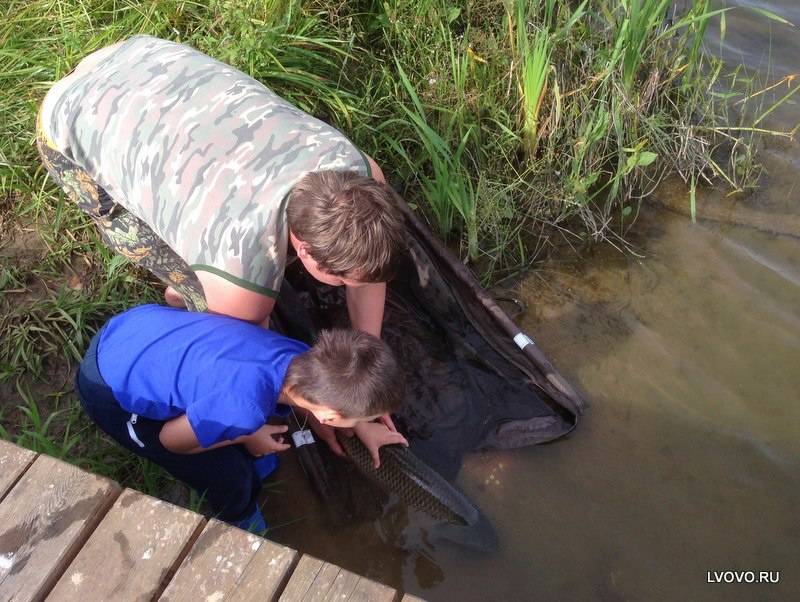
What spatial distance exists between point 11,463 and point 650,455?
2226 mm

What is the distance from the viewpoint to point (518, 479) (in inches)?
108

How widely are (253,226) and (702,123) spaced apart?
106 inches

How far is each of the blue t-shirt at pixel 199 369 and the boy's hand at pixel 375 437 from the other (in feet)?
1.79

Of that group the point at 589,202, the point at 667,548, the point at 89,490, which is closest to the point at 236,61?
the point at 589,202

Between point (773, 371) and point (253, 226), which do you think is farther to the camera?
point (773, 371)

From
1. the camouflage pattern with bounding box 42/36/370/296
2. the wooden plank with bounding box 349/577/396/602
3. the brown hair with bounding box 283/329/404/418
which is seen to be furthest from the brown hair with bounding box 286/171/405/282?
the wooden plank with bounding box 349/577/396/602

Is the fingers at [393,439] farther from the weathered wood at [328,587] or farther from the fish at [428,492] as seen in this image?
the weathered wood at [328,587]

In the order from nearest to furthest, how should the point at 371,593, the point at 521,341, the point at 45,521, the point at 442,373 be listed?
1. the point at 371,593
2. the point at 45,521
3. the point at 521,341
4. the point at 442,373

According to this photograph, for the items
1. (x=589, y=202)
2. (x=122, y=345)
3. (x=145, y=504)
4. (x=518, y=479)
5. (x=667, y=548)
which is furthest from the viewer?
(x=589, y=202)

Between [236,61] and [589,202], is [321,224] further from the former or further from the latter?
[589,202]

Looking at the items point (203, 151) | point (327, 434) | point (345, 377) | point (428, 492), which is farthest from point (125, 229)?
point (428, 492)

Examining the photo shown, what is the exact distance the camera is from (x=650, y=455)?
2.81 meters

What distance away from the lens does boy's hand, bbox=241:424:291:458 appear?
2344 millimetres

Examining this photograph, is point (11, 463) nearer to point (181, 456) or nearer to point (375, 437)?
point (181, 456)
